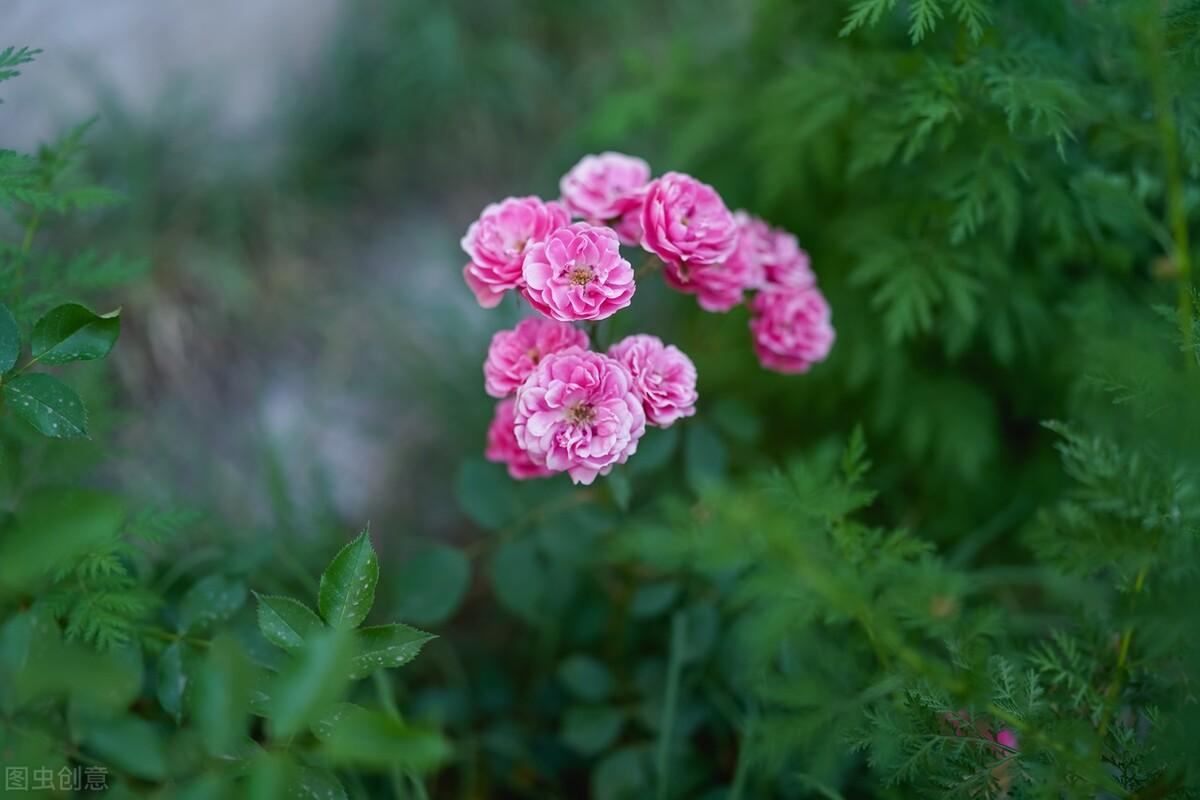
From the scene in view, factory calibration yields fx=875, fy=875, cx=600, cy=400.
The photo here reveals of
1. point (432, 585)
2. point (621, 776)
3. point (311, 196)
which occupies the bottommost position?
point (621, 776)

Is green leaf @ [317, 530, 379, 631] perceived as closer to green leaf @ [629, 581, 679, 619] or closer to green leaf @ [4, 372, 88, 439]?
green leaf @ [4, 372, 88, 439]

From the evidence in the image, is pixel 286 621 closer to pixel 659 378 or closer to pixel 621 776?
pixel 659 378

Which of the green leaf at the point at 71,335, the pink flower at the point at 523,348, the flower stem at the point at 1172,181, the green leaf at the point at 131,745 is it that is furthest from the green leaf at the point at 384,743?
the flower stem at the point at 1172,181

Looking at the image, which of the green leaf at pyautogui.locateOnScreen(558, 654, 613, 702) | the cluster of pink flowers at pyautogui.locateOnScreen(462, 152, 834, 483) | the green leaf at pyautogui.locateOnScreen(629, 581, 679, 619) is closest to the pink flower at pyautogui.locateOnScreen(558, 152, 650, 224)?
the cluster of pink flowers at pyautogui.locateOnScreen(462, 152, 834, 483)

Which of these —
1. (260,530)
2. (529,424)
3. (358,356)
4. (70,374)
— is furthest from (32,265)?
(529,424)

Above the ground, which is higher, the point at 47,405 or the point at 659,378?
the point at 47,405

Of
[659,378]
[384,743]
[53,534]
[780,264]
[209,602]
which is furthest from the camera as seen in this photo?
[780,264]

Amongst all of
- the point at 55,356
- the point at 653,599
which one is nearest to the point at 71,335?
the point at 55,356

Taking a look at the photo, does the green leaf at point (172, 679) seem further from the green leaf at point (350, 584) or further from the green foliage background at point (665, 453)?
the green leaf at point (350, 584)
